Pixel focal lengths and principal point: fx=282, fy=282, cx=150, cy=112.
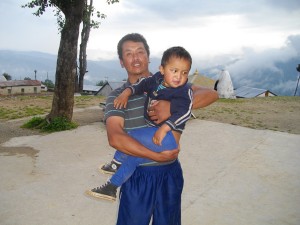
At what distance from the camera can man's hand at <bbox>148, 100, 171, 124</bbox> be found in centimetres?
218

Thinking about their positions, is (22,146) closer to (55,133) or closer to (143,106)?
(55,133)

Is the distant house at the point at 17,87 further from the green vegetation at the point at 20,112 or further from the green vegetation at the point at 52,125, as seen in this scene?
the green vegetation at the point at 52,125

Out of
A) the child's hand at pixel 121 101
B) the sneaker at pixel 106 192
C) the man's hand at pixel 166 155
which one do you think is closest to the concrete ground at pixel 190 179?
the sneaker at pixel 106 192

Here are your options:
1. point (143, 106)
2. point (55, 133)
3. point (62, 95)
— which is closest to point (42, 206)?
point (143, 106)

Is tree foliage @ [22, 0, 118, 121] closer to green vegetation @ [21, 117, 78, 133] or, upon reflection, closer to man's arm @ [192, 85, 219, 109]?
green vegetation @ [21, 117, 78, 133]

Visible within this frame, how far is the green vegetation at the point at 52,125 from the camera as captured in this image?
915cm

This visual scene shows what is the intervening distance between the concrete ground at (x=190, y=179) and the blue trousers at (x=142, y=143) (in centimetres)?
216

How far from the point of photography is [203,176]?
571 centimetres

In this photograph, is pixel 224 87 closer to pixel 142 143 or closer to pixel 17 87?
pixel 142 143

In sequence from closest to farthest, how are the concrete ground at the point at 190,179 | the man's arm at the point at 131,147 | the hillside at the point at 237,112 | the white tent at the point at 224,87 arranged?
the man's arm at the point at 131,147 < the concrete ground at the point at 190,179 < the hillside at the point at 237,112 < the white tent at the point at 224,87

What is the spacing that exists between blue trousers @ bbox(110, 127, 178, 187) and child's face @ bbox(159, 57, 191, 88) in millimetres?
418

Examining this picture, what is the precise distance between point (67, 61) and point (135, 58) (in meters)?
6.99

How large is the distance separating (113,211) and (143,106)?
99.0 inches

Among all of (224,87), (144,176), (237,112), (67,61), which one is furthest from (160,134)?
(224,87)
